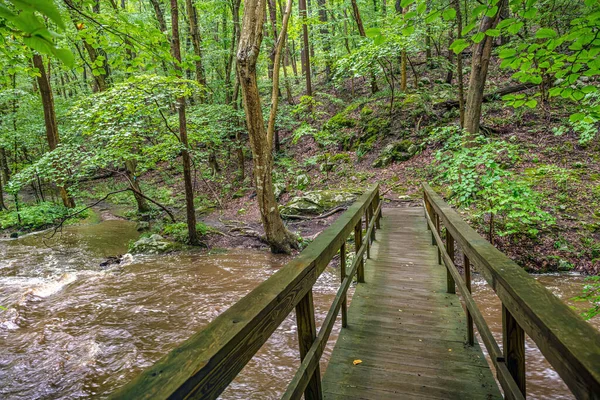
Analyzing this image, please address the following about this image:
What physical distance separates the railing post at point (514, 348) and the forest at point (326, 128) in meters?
1.86

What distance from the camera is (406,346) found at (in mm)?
2848

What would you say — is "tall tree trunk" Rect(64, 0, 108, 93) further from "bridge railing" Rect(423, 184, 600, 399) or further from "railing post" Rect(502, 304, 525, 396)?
"railing post" Rect(502, 304, 525, 396)

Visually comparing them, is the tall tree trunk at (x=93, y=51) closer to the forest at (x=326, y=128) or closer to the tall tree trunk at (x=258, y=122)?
the forest at (x=326, y=128)

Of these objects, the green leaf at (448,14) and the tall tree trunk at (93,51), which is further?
the tall tree trunk at (93,51)

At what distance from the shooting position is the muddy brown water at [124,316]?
4.04m

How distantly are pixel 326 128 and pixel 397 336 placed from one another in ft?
45.3

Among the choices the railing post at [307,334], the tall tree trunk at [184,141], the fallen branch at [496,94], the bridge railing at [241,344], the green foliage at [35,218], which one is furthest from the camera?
the green foliage at [35,218]

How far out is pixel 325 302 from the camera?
5938mm

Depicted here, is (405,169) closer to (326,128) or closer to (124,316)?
(326,128)

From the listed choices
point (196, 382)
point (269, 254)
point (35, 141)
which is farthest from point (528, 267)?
point (35, 141)

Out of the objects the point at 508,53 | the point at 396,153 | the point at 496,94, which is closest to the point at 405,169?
the point at 396,153

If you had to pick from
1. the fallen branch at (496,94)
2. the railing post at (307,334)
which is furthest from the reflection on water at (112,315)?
the fallen branch at (496,94)

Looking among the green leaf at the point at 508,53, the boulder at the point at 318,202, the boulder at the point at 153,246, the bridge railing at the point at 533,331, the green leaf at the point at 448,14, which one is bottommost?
the boulder at the point at 153,246

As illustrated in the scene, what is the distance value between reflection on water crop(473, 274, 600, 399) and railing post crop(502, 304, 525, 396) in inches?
70.5
